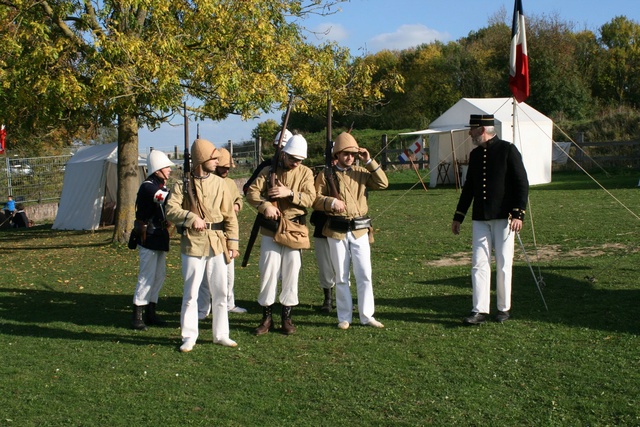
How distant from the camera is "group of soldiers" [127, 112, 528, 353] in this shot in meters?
7.15

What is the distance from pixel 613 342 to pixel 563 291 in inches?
88.3

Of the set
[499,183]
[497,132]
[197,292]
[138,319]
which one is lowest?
[138,319]

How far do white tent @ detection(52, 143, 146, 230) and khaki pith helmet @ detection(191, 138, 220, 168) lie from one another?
14.3m

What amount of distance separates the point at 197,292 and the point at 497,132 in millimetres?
20053

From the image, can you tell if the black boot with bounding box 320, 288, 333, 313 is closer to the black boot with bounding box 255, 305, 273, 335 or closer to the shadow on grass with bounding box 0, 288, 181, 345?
the black boot with bounding box 255, 305, 273, 335

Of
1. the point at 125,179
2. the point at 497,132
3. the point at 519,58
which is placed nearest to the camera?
the point at 519,58

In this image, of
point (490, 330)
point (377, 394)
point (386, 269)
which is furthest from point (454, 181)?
point (377, 394)

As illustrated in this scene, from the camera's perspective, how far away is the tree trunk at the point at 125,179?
640 inches

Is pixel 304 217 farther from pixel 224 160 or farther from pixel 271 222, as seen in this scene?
pixel 224 160

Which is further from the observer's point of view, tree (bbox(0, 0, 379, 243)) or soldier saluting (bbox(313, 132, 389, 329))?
tree (bbox(0, 0, 379, 243))

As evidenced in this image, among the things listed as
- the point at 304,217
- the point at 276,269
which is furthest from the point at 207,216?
the point at 304,217

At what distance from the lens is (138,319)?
8.08m

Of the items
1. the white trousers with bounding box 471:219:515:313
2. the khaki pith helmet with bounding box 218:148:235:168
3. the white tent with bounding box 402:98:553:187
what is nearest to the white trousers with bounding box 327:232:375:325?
the white trousers with bounding box 471:219:515:313

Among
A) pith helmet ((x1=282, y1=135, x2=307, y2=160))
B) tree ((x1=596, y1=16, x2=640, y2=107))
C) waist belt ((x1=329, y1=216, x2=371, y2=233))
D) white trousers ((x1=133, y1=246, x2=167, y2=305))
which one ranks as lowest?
white trousers ((x1=133, y1=246, x2=167, y2=305))
